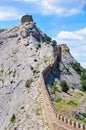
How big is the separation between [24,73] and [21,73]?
2095 millimetres

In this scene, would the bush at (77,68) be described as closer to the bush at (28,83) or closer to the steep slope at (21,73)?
the steep slope at (21,73)

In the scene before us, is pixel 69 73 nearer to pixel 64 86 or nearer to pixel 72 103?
pixel 64 86

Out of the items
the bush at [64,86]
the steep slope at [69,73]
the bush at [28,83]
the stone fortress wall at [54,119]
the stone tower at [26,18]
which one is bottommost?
the stone fortress wall at [54,119]

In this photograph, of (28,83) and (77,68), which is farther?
(77,68)

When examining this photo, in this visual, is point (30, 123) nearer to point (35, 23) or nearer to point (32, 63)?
point (32, 63)

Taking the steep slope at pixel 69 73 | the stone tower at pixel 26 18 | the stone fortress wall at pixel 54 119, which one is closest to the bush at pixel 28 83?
the stone fortress wall at pixel 54 119

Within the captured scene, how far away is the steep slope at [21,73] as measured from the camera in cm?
8025

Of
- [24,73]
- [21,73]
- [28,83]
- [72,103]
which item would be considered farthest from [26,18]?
[72,103]

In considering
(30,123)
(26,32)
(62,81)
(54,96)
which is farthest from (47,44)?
(30,123)

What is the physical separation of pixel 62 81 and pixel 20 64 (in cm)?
1711

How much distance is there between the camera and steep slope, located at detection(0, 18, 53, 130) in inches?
3159

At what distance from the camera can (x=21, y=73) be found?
10362 centimetres

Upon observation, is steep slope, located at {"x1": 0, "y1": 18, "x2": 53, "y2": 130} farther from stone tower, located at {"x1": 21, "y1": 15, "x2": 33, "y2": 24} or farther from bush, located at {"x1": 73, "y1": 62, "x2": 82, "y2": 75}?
bush, located at {"x1": 73, "y1": 62, "x2": 82, "y2": 75}

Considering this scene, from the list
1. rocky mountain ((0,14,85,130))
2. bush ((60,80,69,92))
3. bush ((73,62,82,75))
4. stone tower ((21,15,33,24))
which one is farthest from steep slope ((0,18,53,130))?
bush ((73,62,82,75))
